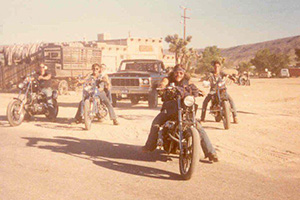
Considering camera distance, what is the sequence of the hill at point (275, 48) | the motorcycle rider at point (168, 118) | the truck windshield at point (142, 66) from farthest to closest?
the hill at point (275, 48)
the truck windshield at point (142, 66)
the motorcycle rider at point (168, 118)

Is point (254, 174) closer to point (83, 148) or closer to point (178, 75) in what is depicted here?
point (178, 75)

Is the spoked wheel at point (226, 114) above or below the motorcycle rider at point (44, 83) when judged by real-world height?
below

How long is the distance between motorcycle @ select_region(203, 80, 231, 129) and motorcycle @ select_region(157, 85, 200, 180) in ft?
11.0

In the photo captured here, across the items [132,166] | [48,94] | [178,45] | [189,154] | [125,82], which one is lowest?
[132,166]

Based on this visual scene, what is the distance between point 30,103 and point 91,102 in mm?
2147

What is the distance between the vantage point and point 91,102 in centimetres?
934

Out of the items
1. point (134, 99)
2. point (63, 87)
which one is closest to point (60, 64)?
point (63, 87)

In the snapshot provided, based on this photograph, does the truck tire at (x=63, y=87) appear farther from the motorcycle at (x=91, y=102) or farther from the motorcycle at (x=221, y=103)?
the motorcycle at (x=221, y=103)

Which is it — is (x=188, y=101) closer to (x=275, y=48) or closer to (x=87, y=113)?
(x=87, y=113)

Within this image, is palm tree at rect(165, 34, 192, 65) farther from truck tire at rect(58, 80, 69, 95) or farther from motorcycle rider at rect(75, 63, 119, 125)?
motorcycle rider at rect(75, 63, 119, 125)

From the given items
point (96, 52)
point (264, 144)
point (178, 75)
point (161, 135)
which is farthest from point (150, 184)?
point (96, 52)

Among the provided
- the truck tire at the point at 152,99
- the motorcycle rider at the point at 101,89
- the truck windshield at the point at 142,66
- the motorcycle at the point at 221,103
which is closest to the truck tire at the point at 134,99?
the truck tire at the point at 152,99

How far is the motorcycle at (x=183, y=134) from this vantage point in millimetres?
4852

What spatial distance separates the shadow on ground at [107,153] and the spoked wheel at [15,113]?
179 cm
